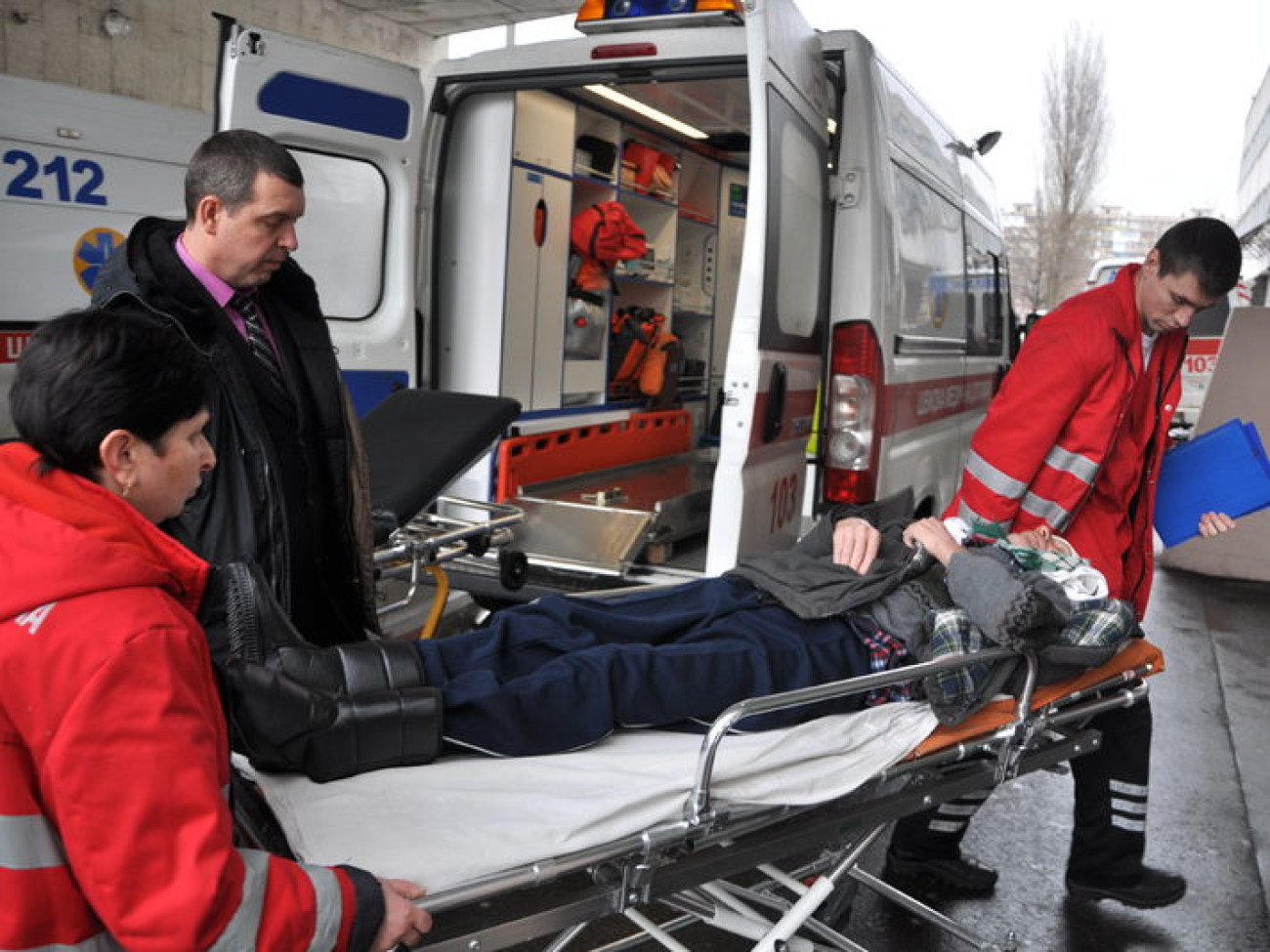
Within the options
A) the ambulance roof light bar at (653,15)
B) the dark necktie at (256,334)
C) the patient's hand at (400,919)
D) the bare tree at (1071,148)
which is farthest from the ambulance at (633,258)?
the bare tree at (1071,148)

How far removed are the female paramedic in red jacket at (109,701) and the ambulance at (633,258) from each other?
6.81ft

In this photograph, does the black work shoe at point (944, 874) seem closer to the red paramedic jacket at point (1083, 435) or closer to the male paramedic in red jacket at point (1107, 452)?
the male paramedic in red jacket at point (1107, 452)

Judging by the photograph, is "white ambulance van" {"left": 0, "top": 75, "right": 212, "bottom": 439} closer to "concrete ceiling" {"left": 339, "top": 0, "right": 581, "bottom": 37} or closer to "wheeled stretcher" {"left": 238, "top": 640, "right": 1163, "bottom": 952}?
"wheeled stretcher" {"left": 238, "top": 640, "right": 1163, "bottom": 952}

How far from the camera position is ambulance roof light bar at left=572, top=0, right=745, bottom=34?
344 cm

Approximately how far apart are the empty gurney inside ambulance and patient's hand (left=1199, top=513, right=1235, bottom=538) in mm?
546

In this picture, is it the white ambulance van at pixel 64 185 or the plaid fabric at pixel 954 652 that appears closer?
the plaid fabric at pixel 954 652

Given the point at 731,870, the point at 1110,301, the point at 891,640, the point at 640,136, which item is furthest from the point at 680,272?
the point at 731,870

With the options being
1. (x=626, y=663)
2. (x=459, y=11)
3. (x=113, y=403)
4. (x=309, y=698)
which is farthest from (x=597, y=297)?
(x=459, y=11)

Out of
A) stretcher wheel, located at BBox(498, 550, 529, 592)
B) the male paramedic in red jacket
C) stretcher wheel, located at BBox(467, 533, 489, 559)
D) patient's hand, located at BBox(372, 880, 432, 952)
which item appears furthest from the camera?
stretcher wheel, located at BBox(498, 550, 529, 592)

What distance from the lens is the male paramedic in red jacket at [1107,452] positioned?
9.58 feet

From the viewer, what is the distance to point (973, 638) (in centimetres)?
239

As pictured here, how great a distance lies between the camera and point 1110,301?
300 cm

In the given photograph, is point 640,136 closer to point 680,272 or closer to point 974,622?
point 680,272

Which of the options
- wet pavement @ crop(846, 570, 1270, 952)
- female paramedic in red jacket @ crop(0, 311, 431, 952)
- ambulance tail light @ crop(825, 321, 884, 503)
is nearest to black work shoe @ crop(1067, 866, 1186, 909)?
wet pavement @ crop(846, 570, 1270, 952)
